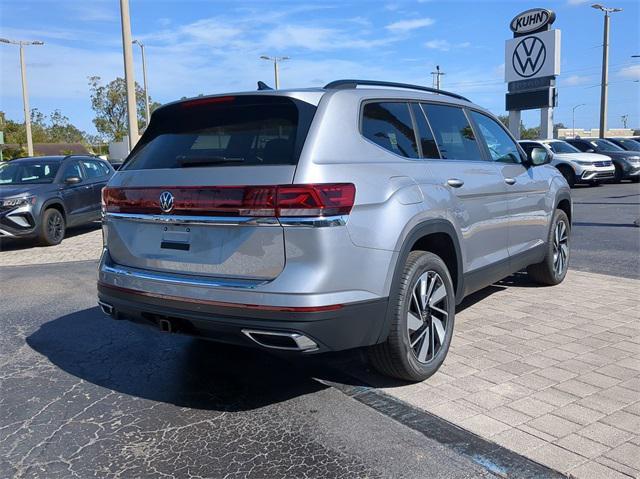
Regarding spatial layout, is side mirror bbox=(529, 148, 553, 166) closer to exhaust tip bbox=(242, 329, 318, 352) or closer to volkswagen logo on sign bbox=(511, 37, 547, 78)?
exhaust tip bbox=(242, 329, 318, 352)

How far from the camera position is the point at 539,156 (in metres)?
5.76

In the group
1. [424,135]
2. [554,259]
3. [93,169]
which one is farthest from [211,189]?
[93,169]

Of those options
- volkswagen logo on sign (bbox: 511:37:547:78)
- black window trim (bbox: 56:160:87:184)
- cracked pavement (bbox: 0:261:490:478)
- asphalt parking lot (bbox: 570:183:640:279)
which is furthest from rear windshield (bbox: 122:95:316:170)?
volkswagen logo on sign (bbox: 511:37:547:78)

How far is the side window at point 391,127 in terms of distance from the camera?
→ 12.3 ft

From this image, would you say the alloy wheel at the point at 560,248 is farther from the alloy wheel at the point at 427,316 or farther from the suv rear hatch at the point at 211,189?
the suv rear hatch at the point at 211,189

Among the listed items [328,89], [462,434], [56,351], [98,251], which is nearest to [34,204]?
[98,251]

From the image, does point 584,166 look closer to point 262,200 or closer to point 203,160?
point 203,160

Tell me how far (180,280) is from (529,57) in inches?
1119

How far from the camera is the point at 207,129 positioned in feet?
12.3

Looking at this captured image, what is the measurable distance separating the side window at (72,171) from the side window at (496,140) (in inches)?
354

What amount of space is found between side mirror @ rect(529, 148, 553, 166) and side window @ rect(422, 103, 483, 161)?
→ 979 mm

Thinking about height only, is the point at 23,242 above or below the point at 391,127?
A: below

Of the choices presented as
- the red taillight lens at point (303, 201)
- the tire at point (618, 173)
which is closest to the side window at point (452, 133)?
the red taillight lens at point (303, 201)

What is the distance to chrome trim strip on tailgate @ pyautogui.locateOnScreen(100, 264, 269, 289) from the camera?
3.25 m
